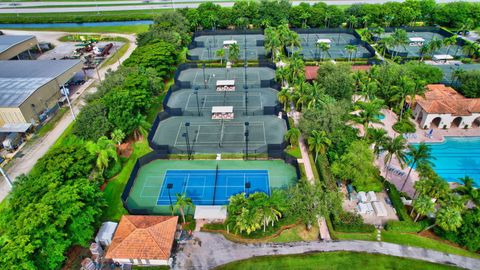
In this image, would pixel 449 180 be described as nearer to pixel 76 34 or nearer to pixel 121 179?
pixel 121 179

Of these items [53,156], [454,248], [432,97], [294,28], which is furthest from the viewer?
[294,28]

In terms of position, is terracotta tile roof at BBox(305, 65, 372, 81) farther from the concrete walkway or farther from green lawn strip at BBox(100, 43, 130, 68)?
→ green lawn strip at BBox(100, 43, 130, 68)

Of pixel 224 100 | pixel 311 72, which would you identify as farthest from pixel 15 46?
pixel 311 72

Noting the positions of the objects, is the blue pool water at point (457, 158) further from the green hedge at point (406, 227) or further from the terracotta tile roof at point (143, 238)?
the terracotta tile roof at point (143, 238)

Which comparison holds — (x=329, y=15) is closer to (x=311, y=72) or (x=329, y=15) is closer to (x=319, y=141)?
(x=311, y=72)

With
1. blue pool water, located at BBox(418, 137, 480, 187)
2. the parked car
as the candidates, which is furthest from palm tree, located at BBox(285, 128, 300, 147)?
the parked car

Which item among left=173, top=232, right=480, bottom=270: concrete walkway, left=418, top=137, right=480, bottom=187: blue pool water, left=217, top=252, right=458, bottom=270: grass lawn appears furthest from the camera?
left=418, top=137, right=480, bottom=187: blue pool water

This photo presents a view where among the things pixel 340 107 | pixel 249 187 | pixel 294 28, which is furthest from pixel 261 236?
pixel 294 28
